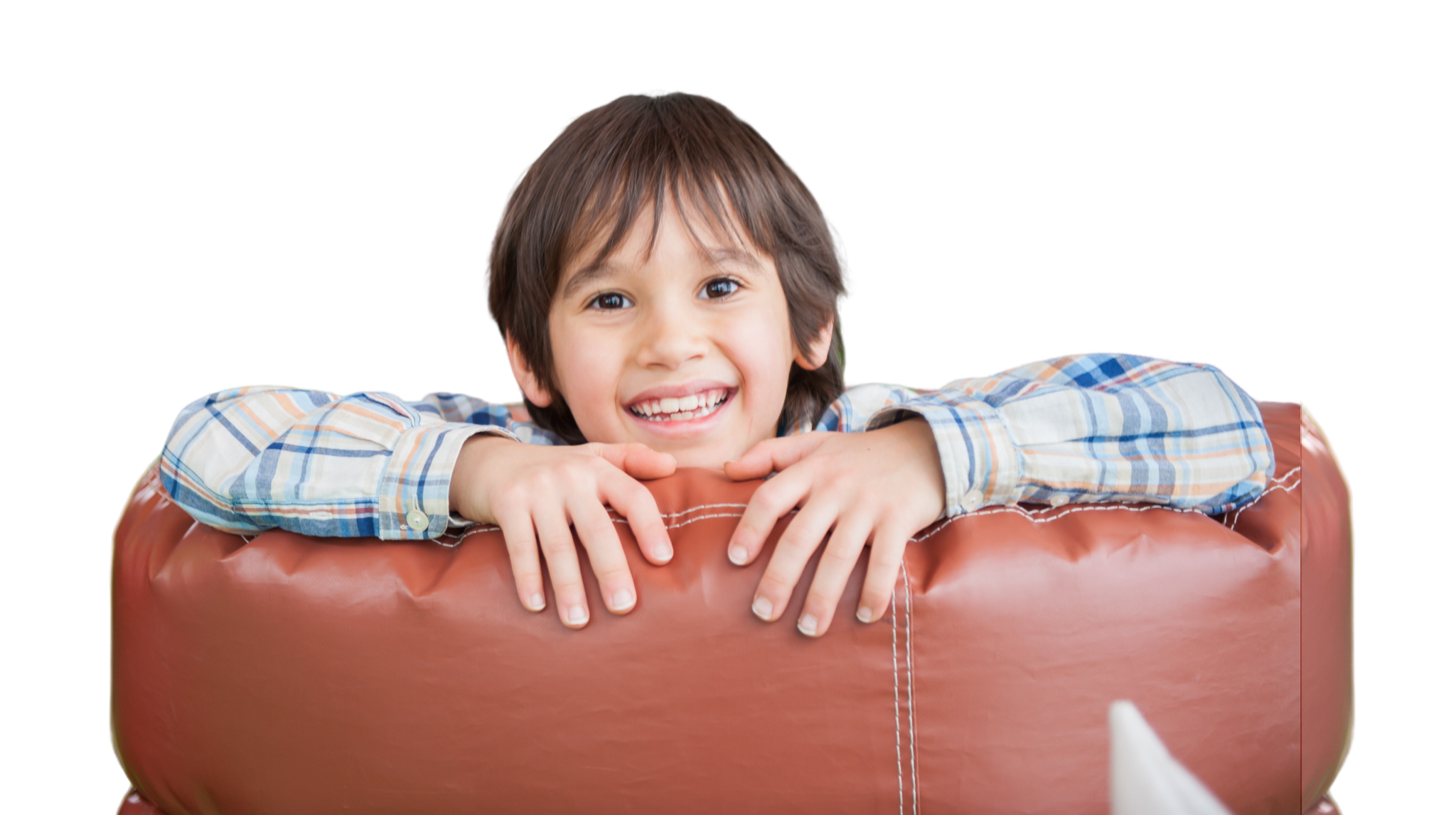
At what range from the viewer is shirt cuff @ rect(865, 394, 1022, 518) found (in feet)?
4.10

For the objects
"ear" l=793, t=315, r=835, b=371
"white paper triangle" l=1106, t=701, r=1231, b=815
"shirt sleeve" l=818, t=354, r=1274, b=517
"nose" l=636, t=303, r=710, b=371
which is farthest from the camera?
"ear" l=793, t=315, r=835, b=371

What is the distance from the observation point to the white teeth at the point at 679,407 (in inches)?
66.1

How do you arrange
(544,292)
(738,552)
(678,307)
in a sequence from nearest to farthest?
(738,552) → (678,307) → (544,292)

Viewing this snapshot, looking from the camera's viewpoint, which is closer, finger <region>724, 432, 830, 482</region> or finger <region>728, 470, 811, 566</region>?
finger <region>728, 470, 811, 566</region>

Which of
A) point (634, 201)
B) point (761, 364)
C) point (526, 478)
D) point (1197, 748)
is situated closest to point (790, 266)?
point (761, 364)

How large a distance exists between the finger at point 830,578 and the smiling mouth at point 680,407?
0.55 m

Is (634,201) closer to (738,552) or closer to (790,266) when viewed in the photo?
A: (790,266)

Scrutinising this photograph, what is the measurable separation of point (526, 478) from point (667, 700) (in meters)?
0.30

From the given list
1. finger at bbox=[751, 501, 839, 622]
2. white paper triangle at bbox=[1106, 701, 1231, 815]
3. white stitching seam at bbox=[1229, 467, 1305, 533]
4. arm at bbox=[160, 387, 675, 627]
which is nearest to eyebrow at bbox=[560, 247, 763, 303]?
arm at bbox=[160, 387, 675, 627]

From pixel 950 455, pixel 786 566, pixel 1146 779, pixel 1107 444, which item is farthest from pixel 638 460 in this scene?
pixel 1146 779

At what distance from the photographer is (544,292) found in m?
1.73

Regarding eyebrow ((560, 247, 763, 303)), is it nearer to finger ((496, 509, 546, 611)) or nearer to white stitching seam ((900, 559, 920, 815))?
finger ((496, 509, 546, 611))

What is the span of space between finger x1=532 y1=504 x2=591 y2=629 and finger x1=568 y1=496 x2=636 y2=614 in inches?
0.7

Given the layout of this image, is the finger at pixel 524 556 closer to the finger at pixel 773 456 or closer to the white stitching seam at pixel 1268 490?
the finger at pixel 773 456
